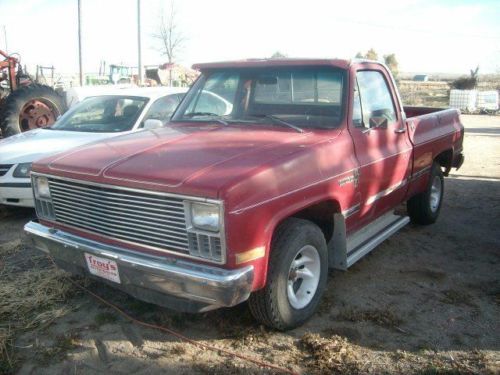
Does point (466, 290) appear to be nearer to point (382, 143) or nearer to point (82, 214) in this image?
point (382, 143)

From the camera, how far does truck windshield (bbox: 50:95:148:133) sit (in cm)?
660

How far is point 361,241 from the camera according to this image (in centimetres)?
430

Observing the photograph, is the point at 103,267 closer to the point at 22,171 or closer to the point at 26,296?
the point at 26,296

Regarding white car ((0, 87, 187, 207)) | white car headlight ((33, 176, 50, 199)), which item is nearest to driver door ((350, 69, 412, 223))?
white car headlight ((33, 176, 50, 199))

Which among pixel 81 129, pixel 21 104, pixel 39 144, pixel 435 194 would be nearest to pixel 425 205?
pixel 435 194

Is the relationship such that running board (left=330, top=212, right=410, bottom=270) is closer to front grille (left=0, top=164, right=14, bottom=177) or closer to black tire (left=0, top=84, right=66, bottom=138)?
front grille (left=0, top=164, right=14, bottom=177)

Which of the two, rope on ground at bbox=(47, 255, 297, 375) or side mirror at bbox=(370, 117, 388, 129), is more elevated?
side mirror at bbox=(370, 117, 388, 129)

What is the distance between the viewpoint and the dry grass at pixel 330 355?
119 inches

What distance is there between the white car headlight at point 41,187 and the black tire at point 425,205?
162 inches

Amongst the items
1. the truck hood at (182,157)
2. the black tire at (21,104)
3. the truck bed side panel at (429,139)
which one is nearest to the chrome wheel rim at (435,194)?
the truck bed side panel at (429,139)

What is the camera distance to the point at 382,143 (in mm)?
4359

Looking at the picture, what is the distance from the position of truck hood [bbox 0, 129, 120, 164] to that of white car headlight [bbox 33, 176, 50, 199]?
232 cm

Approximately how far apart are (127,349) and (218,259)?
1046 millimetres

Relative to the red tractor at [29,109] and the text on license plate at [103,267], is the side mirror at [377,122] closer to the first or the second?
the text on license plate at [103,267]
